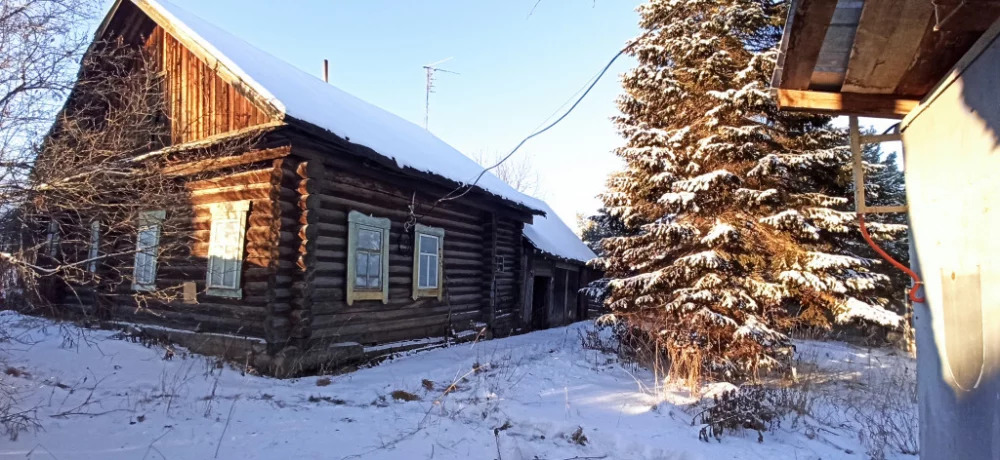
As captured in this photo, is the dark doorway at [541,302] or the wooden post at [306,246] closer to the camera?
the wooden post at [306,246]

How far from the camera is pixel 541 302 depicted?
18266mm

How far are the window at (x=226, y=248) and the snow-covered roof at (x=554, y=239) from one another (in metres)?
9.17

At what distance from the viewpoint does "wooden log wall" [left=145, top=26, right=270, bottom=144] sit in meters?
8.53

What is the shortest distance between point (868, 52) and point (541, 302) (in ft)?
50.1

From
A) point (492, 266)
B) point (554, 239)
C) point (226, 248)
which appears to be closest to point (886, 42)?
point (226, 248)

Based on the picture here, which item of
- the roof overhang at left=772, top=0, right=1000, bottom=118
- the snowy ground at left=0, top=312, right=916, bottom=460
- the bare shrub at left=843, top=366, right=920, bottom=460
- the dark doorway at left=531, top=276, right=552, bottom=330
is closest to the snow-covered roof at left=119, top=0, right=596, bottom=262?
the snowy ground at left=0, top=312, right=916, bottom=460

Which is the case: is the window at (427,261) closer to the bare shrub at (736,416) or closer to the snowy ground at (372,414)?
the snowy ground at (372,414)

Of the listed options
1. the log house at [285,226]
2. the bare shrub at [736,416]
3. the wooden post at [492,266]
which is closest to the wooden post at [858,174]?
the bare shrub at [736,416]

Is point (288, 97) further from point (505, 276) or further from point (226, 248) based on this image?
point (505, 276)

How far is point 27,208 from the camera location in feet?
16.3

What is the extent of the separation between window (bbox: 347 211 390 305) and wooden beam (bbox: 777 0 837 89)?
6953 mm

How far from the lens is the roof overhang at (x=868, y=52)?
10.3 ft

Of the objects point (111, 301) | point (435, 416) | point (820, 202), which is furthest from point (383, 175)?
point (820, 202)

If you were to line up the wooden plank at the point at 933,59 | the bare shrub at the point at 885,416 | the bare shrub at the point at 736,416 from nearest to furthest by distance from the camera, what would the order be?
the wooden plank at the point at 933,59, the bare shrub at the point at 885,416, the bare shrub at the point at 736,416
